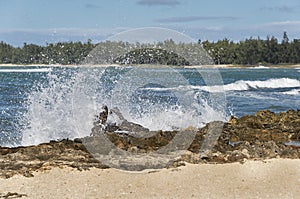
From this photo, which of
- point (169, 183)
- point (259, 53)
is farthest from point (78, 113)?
point (259, 53)

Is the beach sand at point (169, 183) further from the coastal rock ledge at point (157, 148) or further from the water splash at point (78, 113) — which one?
the water splash at point (78, 113)

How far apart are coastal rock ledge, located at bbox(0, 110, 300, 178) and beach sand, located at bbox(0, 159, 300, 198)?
302 mm

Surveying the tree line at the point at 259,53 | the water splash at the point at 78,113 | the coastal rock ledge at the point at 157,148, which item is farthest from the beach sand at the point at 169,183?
the tree line at the point at 259,53

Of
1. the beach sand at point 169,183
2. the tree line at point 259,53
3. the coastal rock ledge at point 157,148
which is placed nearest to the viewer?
the beach sand at point 169,183

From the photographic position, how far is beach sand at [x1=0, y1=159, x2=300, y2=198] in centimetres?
661

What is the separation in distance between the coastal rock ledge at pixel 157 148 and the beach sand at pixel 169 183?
30 cm

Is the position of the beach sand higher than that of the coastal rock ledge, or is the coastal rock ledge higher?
the coastal rock ledge

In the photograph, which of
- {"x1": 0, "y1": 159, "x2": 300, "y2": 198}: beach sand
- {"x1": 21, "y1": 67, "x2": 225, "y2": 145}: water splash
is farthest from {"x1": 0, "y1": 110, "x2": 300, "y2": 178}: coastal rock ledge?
{"x1": 21, "y1": 67, "x2": 225, "y2": 145}: water splash

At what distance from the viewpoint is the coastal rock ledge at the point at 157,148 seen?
7965mm

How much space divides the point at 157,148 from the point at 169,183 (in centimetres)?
222

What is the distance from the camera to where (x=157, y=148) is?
9.27m

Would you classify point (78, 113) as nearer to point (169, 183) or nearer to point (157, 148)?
point (157, 148)

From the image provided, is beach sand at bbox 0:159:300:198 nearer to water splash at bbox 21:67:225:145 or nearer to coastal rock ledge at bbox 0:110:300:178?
coastal rock ledge at bbox 0:110:300:178

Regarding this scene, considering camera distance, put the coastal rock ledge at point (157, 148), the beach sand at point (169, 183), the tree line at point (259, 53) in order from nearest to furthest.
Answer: the beach sand at point (169, 183) < the coastal rock ledge at point (157, 148) < the tree line at point (259, 53)
